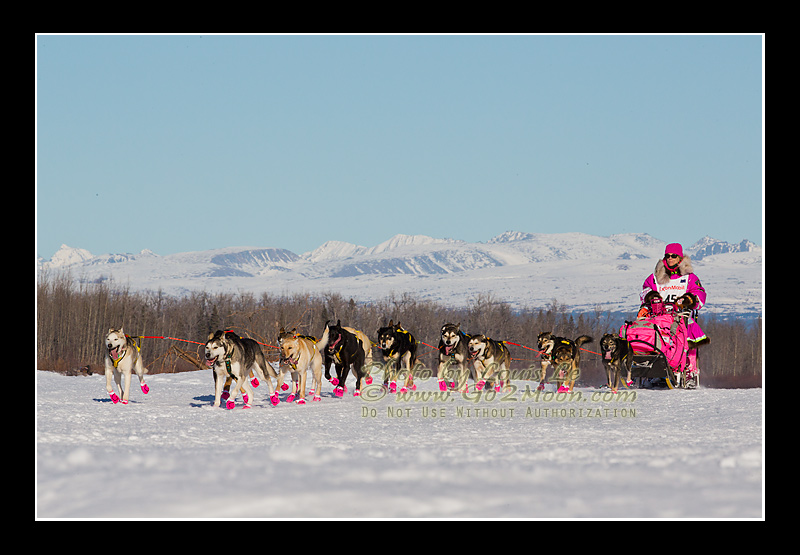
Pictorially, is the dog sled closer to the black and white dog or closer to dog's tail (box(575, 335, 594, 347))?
dog's tail (box(575, 335, 594, 347))

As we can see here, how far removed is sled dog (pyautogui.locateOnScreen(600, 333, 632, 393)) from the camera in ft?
36.8

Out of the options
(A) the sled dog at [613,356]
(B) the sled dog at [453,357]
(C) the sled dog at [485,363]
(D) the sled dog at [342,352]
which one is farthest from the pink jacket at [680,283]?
(D) the sled dog at [342,352]

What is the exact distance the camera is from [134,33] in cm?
758

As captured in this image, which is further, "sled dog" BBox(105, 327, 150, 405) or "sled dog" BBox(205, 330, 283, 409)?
"sled dog" BBox(105, 327, 150, 405)

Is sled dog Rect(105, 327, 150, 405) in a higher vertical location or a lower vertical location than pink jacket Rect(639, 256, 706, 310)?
lower

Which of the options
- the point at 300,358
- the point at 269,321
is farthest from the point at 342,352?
the point at 269,321

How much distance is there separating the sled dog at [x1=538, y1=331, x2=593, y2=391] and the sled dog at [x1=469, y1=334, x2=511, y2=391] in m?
0.55

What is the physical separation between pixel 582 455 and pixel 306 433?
2.73 metres

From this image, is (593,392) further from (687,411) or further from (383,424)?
(383,424)


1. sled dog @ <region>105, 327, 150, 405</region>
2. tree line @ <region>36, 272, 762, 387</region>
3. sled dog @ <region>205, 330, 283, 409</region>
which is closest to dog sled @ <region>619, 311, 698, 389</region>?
sled dog @ <region>205, 330, 283, 409</region>

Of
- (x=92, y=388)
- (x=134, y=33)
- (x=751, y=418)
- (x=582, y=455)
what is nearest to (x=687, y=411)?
(x=751, y=418)

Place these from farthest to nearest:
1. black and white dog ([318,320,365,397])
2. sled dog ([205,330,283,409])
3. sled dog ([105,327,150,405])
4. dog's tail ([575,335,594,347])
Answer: dog's tail ([575,335,594,347]) < black and white dog ([318,320,365,397]) < sled dog ([105,327,150,405]) < sled dog ([205,330,283,409])

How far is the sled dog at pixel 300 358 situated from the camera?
34.8ft

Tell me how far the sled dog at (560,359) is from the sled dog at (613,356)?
42cm
